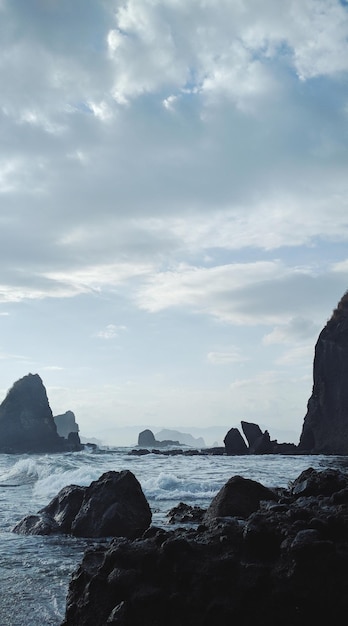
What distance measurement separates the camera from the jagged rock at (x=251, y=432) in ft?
251

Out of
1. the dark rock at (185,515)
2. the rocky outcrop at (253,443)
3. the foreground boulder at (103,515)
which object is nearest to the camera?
the foreground boulder at (103,515)

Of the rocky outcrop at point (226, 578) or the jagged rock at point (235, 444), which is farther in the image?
the jagged rock at point (235, 444)

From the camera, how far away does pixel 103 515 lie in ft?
49.4

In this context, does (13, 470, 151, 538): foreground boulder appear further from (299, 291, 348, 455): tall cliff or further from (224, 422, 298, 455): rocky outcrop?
(224, 422, 298, 455): rocky outcrop

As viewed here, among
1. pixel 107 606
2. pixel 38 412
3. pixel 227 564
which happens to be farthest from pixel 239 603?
pixel 38 412

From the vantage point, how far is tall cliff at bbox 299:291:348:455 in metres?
68.9

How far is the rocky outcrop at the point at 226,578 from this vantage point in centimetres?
636

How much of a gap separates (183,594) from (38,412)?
99882 millimetres

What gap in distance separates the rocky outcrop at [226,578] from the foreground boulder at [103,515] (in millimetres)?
7039

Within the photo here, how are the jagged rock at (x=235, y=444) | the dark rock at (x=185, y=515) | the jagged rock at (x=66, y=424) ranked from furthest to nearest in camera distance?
the jagged rock at (x=66, y=424) < the jagged rock at (x=235, y=444) < the dark rock at (x=185, y=515)

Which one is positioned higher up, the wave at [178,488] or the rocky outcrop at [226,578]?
the rocky outcrop at [226,578]

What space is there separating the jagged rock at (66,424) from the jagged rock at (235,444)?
109 m

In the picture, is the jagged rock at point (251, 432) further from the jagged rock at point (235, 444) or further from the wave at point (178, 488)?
the wave at point (178, 488)

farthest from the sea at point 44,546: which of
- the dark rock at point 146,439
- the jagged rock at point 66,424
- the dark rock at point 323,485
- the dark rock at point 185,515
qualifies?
the jagged rock at point 66,424
